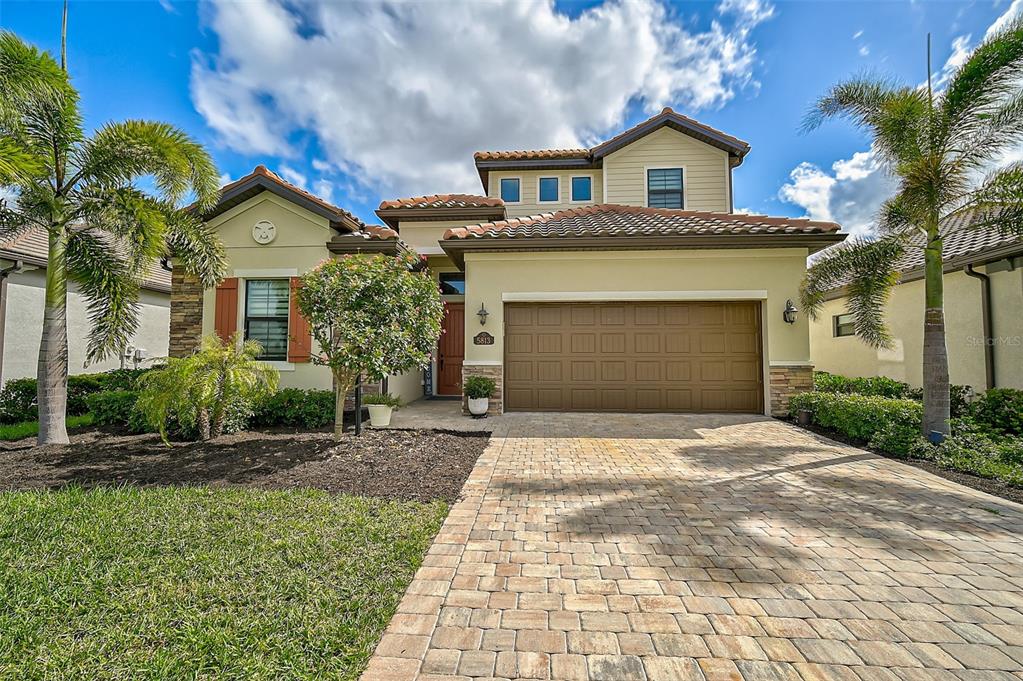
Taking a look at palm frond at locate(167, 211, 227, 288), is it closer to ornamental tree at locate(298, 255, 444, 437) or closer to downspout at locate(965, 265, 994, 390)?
ornamental tree at locate(298, 255, 444, 437)

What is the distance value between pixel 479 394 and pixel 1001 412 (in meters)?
8.81

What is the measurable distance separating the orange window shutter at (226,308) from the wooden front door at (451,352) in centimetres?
502

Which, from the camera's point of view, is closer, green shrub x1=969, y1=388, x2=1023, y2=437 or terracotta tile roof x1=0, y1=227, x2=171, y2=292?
green shrub x1=969, y1=388, x2=1023, y2=437

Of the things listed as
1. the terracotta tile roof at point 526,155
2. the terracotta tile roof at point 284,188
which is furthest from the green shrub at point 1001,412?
the terracotta tile roof at point 284,188

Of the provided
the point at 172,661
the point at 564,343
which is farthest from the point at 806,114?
the point at 172,661

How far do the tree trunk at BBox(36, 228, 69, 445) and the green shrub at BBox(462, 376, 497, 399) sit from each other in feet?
21.0

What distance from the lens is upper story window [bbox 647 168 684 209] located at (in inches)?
537

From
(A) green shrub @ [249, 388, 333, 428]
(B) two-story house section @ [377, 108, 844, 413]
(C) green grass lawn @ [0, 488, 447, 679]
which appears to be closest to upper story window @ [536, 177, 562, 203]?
(B) two-story house section @ [377, 108, 844, 413]

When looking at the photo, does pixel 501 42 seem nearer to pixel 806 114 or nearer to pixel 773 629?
pixel 806 114

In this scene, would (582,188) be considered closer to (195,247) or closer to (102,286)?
(195,247)

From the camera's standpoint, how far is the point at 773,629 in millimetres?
2229

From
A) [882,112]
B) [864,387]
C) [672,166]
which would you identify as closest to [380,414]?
[882,112]

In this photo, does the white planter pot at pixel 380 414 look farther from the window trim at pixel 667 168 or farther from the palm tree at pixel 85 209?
the window trim at pixel 667 168

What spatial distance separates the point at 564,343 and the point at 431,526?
6.23m
